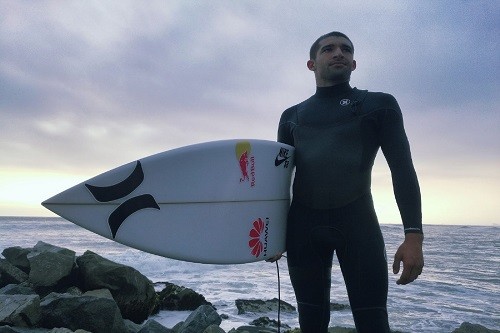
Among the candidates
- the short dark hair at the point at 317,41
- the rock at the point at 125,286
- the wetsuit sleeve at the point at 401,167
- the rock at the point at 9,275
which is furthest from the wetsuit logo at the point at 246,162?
the rock at the point at 9,275

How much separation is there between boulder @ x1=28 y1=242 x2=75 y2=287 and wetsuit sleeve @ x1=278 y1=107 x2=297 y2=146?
5.66m

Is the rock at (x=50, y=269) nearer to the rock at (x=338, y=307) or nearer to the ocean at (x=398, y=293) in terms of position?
the ocean at (x=398, y=293)

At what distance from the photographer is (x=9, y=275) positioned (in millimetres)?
8000

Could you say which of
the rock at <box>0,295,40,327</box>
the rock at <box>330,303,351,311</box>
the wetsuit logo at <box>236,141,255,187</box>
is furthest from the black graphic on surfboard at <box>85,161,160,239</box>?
the rock at <box>330,303,351,311</box>

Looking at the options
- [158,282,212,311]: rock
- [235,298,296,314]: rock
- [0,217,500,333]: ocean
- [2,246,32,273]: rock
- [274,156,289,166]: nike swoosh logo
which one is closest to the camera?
[274,156,289,166]: nike swoosh logo

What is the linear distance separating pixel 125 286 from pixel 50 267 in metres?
1.53

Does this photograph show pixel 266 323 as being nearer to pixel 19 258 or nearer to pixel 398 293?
pixel 398 293

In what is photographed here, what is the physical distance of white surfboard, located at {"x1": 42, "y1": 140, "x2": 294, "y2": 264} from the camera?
8.47 feet

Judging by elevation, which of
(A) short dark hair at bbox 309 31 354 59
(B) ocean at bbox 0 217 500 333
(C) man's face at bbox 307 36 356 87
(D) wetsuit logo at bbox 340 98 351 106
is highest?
(A) short dark hair at bbox 309 31 354 59

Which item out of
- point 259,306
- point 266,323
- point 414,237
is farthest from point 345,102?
point 259,306

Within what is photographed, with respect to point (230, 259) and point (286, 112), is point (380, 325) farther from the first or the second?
point (286, 112)

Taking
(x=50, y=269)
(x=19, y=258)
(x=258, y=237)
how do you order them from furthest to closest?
(x=19, y=258), (x=50, y=269), (x=258, y=237)

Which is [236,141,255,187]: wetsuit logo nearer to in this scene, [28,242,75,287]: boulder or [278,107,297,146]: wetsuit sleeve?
[278,107,297,146]: wetsuit sleeve

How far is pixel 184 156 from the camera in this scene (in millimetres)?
2893
